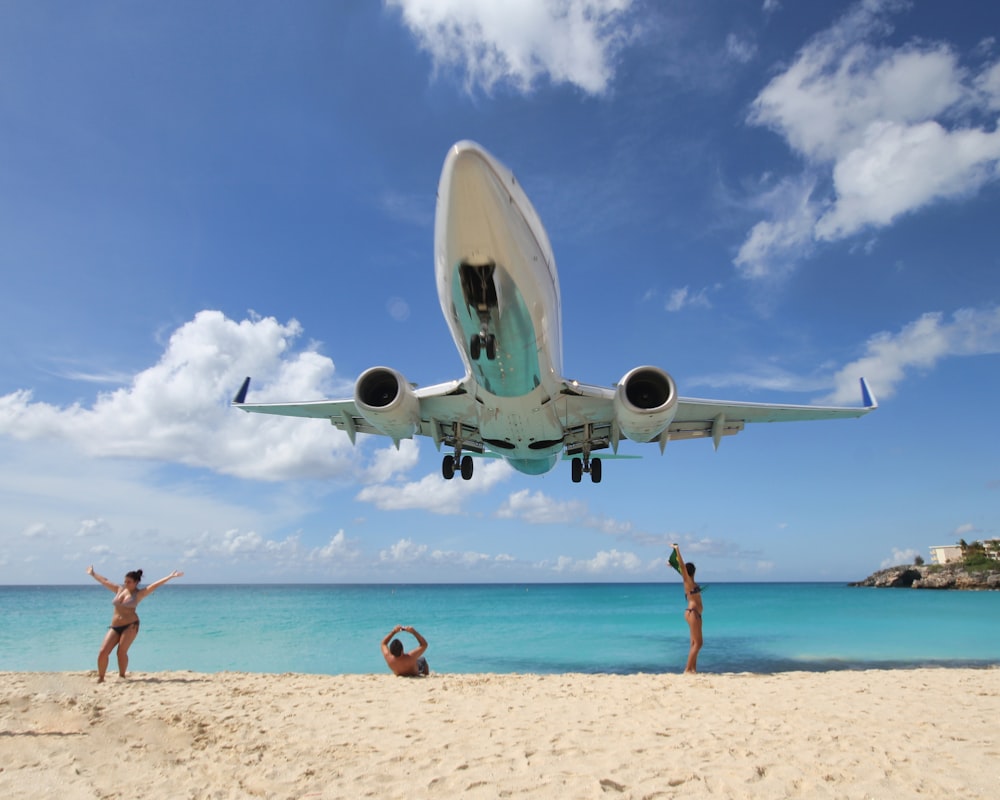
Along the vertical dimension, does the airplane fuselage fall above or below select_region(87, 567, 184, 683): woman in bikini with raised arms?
above

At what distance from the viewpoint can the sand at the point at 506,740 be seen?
491 cm

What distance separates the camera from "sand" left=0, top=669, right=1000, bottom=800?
4906 mm

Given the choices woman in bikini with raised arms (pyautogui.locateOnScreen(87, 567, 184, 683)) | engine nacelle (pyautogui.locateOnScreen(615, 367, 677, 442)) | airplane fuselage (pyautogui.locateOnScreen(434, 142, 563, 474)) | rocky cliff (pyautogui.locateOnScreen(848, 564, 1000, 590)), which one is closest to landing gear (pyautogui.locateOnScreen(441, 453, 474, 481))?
airplane fuselage (pyautogui.locateOnScreen(434, 142, 563, 474))

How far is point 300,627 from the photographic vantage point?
3747 centimetres

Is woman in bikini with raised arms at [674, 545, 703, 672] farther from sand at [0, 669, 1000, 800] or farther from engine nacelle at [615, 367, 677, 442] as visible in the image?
engine nacelle at [615, 367, 677, 442]

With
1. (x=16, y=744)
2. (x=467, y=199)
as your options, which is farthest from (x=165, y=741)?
(x=467, y=199)

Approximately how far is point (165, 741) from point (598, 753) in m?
4.82

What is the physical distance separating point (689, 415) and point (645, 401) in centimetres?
312

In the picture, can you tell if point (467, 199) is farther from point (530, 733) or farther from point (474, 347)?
point (530, 733)

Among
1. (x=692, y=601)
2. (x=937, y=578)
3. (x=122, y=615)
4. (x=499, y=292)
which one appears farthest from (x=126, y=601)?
(x=937, y=578)

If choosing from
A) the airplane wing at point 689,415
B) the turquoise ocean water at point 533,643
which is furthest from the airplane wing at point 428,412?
the turquoise ocean water at point 533,643

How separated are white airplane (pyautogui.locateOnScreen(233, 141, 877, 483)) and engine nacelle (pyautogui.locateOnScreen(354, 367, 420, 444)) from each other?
0.02m

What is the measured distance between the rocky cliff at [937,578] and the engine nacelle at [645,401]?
94472 mm

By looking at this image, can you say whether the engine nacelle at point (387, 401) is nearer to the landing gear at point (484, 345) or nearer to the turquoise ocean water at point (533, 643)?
the landing gear at point (484, 345)
